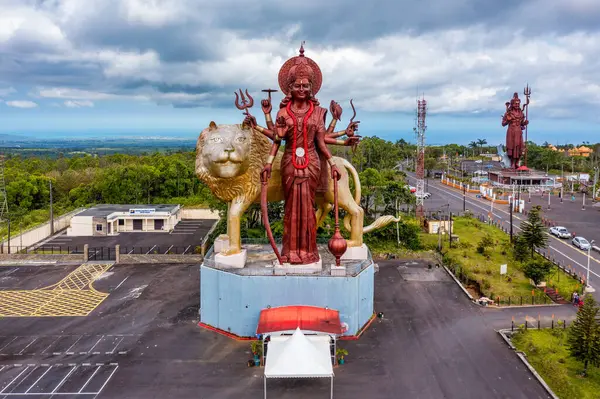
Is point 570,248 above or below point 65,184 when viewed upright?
below

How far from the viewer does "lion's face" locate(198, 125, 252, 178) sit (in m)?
16.9

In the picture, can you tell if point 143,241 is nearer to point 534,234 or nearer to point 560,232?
point 534,234

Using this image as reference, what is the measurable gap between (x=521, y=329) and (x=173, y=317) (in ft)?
48.1

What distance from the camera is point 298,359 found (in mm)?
13219

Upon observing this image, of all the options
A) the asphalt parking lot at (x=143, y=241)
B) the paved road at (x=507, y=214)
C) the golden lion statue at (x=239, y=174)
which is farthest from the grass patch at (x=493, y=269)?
the asphalt parking lot at (x=143, y=241)

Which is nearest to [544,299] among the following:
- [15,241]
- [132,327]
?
[132,327]

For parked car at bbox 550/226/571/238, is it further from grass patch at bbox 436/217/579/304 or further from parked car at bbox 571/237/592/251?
grass patch at bbox 436/217/579/304

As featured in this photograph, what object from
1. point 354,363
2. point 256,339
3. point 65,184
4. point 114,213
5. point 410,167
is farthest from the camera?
point 410,167

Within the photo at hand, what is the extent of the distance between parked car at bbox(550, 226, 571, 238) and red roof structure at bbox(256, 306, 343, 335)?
25.5 m

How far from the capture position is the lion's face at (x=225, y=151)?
16.9 m

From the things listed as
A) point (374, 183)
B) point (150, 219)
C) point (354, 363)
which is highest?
point (374, 183)

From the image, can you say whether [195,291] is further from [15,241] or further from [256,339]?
[15,241]

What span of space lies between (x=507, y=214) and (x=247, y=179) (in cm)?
3459

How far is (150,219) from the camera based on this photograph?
125ft
